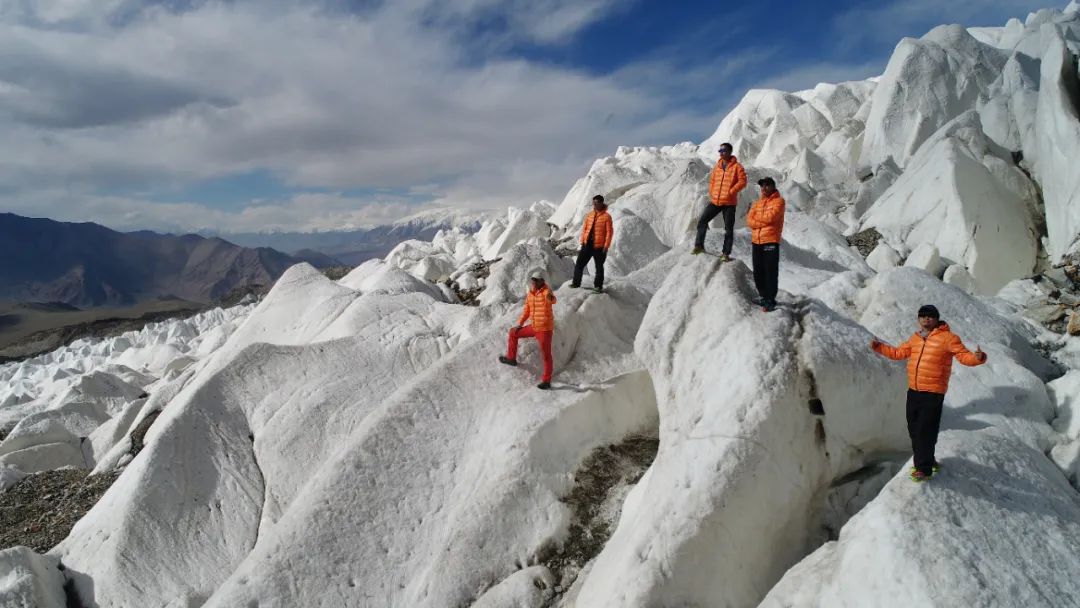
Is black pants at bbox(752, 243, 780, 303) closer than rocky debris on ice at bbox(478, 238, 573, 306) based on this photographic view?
Yes

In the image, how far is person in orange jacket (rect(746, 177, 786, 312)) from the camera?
9.57 metres

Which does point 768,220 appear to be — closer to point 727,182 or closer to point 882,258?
point 727,182

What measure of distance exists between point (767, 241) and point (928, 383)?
3639mm

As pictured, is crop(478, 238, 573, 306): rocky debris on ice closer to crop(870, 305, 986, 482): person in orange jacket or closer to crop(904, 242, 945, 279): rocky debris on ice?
crop(904, 242, 945, 279): rocky debris on ice

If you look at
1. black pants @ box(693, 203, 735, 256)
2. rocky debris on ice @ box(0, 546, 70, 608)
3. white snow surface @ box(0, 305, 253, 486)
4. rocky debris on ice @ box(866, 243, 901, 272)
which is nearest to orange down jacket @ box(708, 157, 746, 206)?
black pants @ box(693, 203, 735, 256)

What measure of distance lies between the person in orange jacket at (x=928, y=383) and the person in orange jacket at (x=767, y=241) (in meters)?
2.82

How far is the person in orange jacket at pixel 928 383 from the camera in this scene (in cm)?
664

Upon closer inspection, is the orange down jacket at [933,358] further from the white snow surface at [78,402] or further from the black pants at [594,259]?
the white snow surface at [78,402]

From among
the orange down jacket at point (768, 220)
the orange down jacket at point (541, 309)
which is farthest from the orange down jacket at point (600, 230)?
the orange down jacket at point (768, 220)

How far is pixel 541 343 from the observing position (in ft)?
39.3

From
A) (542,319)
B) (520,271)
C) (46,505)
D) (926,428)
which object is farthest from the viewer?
(520,271)

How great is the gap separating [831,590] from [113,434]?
22750mm

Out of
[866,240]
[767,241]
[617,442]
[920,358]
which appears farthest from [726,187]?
[866,240]

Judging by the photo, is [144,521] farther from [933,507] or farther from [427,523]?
[933,507]
